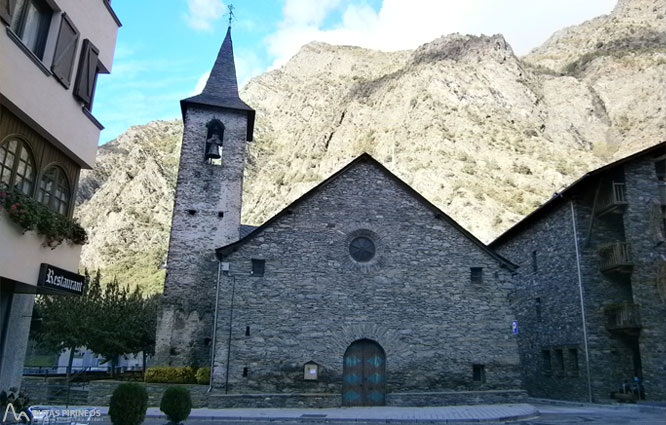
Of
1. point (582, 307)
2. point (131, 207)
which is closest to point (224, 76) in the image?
point (582, 307)

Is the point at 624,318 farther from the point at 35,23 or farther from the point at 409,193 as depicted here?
the point at 35,23

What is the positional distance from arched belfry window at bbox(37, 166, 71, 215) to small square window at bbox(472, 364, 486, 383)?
1293cm

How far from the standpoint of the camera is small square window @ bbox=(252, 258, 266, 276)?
17.0m

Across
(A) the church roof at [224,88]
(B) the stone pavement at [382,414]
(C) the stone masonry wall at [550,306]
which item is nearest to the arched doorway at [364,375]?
(B) the stone pavement at [382,414]

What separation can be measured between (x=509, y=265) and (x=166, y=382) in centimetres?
1208

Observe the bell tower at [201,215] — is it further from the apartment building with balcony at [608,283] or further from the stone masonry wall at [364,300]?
the apartment building with balcony at [608,283]

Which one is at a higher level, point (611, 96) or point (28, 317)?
point (611, 96)

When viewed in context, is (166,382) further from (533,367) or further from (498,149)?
(498,149)

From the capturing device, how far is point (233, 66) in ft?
80.0

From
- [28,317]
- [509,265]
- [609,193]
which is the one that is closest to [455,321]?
[509,265]

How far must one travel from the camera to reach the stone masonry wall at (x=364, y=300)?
1634cm

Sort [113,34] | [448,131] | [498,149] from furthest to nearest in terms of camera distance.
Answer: [448,131]
[498,149]
[113,34]

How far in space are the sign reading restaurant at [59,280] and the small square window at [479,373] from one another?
476 inches

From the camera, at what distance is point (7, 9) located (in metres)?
8.48
